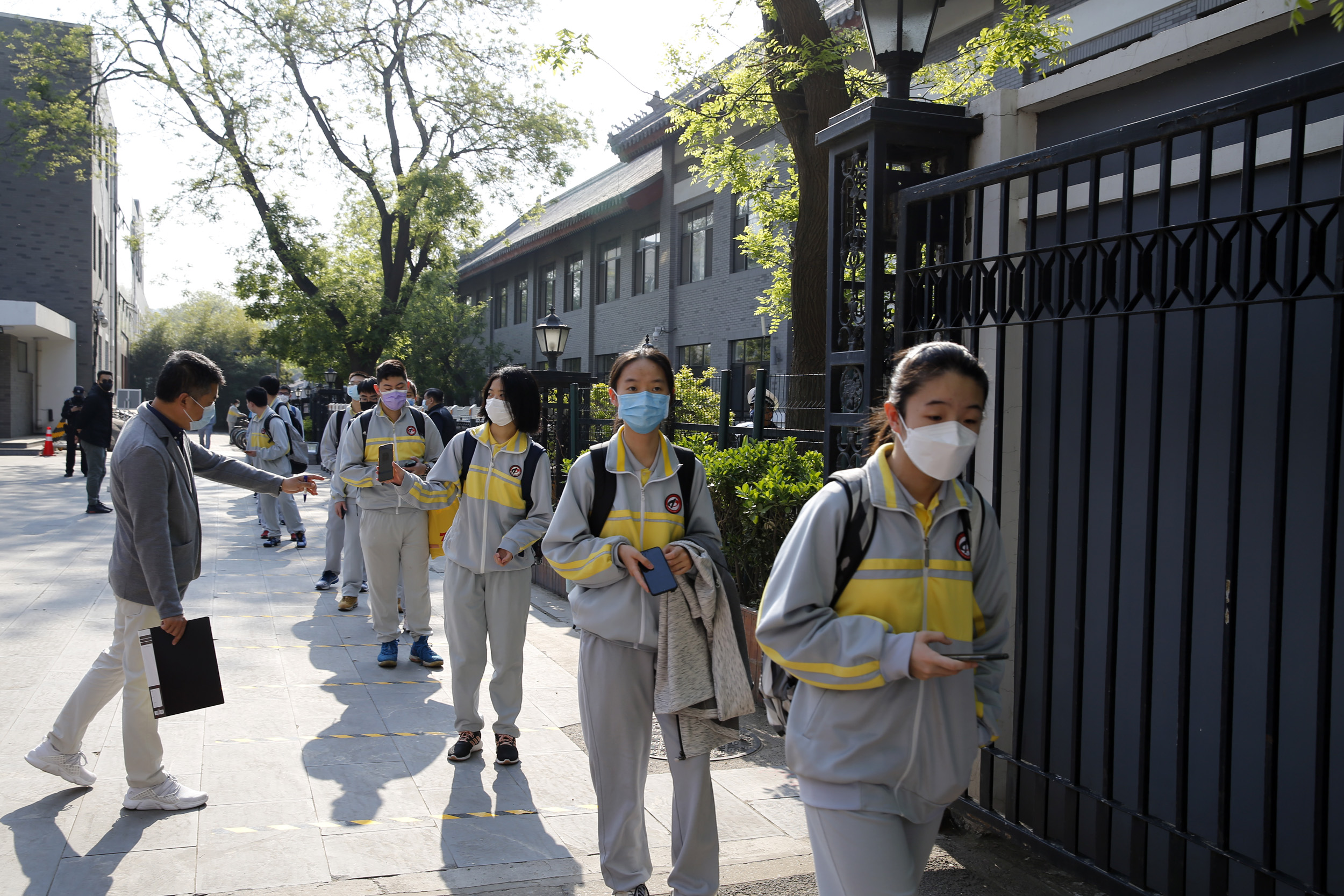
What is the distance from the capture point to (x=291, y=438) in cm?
1222

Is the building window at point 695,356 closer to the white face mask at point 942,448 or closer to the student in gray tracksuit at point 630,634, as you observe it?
the student in gray tracksuit at point 630,634

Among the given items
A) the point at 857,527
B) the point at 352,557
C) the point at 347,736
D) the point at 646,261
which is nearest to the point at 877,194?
the point at 857,527

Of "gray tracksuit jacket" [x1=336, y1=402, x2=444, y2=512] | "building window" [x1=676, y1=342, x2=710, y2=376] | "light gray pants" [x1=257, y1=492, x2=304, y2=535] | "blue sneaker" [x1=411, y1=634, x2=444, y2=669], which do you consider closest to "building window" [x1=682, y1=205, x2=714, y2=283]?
"building window" [x1=676, y1=342, x2=710, y2=376]

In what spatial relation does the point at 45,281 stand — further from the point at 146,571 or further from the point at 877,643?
the point at 877,643

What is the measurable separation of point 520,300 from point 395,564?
94.8 feet

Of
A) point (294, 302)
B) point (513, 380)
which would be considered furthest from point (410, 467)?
point (294, 302)

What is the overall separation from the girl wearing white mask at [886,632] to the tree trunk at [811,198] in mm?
6507

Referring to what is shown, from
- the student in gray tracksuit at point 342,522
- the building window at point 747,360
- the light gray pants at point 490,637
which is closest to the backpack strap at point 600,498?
the light gray pants at point 490,637

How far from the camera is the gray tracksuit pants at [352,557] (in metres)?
8.71

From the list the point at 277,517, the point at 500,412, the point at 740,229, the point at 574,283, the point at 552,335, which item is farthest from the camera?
the point at 574,283

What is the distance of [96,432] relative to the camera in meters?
14.6

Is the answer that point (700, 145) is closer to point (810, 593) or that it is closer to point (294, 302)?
point (810, 593)

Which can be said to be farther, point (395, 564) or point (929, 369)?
point (395, 564)

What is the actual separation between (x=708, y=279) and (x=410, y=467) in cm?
1539
